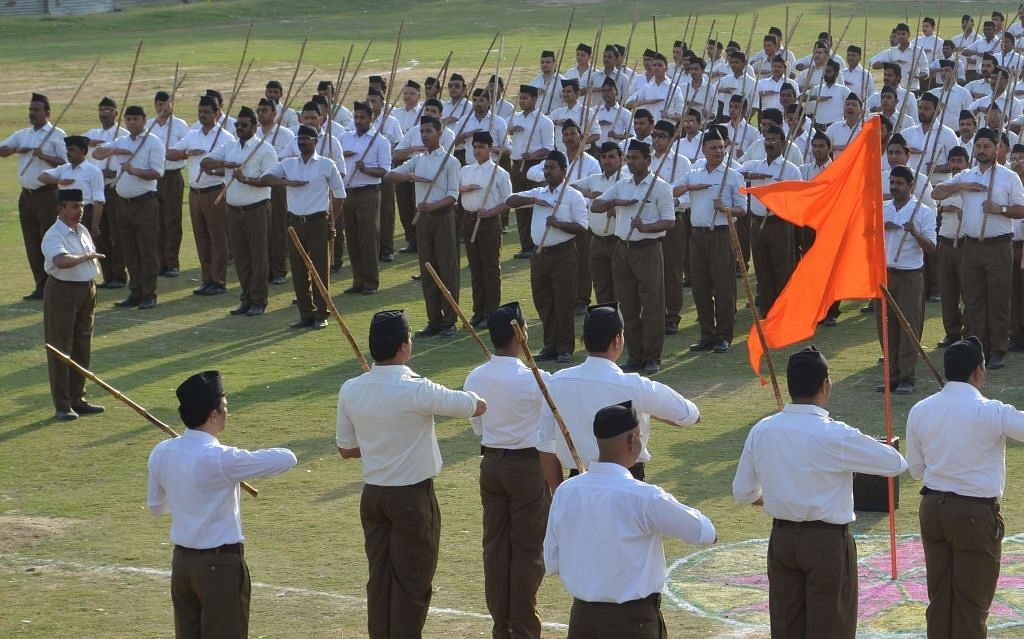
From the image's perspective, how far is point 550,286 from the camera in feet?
52.3

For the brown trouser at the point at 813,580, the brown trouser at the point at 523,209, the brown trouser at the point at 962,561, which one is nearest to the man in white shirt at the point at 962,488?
the brown trouser at the point at 962,561

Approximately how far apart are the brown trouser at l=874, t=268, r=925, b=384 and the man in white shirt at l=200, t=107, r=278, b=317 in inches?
279

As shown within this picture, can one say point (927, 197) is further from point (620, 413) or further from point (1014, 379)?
point (620, 413)

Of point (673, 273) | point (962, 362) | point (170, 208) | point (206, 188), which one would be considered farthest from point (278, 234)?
point (962, 362)

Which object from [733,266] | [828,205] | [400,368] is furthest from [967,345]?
[733,266]

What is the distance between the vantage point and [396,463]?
27.7 feet

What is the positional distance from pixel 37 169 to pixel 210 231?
2071 millimetres

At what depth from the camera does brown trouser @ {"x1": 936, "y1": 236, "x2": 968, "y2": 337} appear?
1548cm

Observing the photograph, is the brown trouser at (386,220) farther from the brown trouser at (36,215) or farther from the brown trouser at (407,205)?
the brown trouser at (36,215)

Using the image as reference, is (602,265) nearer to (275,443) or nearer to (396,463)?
(275,443)

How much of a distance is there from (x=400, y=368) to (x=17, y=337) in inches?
394

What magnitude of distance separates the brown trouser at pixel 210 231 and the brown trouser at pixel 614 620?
12823 millimetres

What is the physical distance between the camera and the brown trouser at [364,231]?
18812 mm

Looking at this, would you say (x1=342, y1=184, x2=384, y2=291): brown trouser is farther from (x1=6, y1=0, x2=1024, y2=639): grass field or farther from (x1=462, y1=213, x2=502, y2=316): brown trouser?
(x1=462, y1=213, x2=502, y2=316): brown trouser
